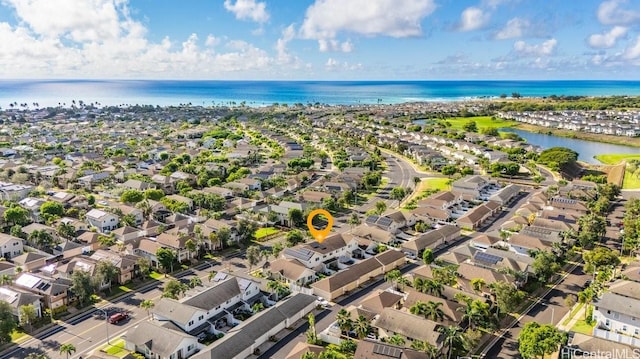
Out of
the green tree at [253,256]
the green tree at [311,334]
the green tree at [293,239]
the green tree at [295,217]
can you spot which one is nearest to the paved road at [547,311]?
the green tree at [311,334]

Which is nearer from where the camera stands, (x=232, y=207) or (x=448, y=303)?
(x=448, y=303)

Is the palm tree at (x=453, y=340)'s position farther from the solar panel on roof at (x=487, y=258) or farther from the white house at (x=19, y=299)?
the white house at (x=19, y=299)

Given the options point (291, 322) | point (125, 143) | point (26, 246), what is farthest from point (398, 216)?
point (125, 143)

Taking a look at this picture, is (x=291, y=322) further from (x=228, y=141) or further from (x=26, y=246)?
(x=228, y=141)

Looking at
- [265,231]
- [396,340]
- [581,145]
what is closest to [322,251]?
[265,231]

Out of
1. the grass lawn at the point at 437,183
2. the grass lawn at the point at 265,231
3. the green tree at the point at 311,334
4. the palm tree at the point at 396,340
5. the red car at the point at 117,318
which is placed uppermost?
the palm tree at the point at 396,340

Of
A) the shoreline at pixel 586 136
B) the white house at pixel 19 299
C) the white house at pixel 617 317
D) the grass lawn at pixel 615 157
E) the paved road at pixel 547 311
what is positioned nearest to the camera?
the paved road at pixel 547 311

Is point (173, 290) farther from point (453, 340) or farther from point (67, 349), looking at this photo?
point (453, 340)
